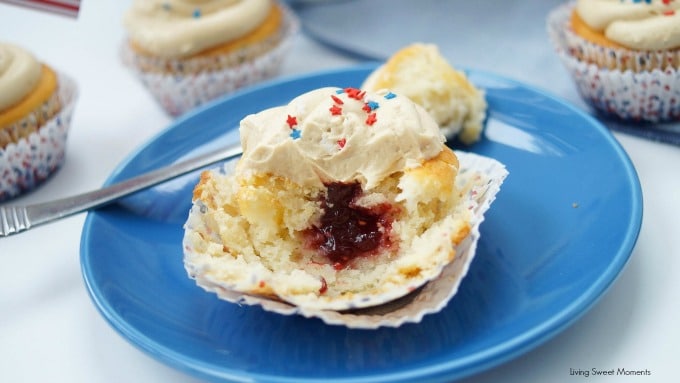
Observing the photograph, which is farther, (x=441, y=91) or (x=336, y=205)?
(x=441, y=91)

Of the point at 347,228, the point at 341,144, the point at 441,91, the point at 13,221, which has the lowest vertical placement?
the point at 13,221

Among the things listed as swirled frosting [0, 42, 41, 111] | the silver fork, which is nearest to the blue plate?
the silver fork

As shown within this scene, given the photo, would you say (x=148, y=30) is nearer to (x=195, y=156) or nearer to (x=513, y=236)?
(x=195, y=156)

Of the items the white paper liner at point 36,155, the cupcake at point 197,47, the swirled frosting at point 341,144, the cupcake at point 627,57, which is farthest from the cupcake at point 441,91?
the white paper liner at point 36,155

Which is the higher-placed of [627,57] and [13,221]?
[627,57]

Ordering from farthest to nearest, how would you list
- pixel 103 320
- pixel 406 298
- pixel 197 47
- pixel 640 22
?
pixel 197 47 → pixel 640 22 → pixel 103 320 → pixel 406 298

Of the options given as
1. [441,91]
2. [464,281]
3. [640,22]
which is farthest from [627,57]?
[464,281]

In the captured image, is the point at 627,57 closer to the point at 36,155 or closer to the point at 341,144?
the point at 341,144
